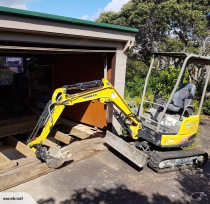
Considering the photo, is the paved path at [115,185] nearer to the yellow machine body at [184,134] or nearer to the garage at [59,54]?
the yellow machine body at [184,134]

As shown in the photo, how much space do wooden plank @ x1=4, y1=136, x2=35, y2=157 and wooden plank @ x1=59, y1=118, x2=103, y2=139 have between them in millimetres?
1944

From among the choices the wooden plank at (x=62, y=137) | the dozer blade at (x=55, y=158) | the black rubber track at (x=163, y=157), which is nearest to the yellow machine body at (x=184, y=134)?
the black rubber track at (x=163, y=157)

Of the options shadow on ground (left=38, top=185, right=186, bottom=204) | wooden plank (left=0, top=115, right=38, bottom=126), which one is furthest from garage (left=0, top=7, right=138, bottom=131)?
shadow on ground (left=38, top=185, right=186, bottom=204)

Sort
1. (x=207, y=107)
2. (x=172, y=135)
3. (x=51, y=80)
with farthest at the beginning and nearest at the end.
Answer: (x=207, y=107) → (x=51, y=80) → (x=172, y=135)

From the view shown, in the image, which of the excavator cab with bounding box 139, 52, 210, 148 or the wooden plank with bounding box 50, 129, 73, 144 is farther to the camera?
A: the wooden plank with bounding box 50, 129, 73, 144

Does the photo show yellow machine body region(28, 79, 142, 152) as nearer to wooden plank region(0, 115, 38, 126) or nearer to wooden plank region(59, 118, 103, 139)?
wooden plank region(59, 118, 103, 139)

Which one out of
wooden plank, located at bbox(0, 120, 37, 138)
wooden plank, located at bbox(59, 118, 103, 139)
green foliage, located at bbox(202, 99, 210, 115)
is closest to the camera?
wooden plank, located at bbox(0, 120, 37, 138)

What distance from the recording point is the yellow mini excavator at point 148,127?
5.10m

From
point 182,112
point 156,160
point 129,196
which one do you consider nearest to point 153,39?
point 182,112

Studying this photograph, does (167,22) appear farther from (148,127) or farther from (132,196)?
(132,196)

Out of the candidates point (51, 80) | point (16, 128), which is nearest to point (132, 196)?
point (16, 128)

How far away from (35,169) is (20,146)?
3.67ft

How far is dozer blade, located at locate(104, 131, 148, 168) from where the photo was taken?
5150 millimetres

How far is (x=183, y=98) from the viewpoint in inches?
227
